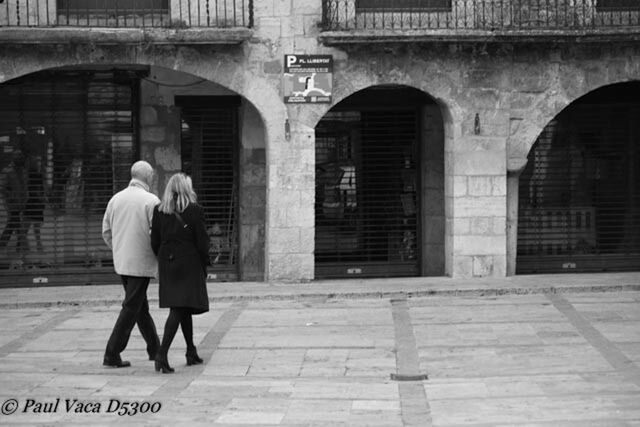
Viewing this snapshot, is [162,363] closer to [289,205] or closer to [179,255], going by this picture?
[179,255]

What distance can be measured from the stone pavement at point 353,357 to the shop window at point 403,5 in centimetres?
375

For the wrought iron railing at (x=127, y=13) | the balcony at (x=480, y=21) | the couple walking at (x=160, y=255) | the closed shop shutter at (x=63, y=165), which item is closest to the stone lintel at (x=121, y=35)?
the wrought iron railing at (x=127, y=13)

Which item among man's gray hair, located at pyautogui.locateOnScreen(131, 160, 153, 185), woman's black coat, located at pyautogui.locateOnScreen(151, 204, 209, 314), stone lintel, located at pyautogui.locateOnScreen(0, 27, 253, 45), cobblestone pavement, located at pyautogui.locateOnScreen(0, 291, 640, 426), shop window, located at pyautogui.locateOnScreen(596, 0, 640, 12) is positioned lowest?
cobblestone pavement, located at pyautogui.locateOnScreen(0, 291, 640, 426)

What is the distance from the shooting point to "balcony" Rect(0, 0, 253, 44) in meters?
18.1

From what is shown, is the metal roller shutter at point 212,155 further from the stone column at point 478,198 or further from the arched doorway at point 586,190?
the arched doorway at point 586,190

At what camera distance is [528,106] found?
19.2 meters

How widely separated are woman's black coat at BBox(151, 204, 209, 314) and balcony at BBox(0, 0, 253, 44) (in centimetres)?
613

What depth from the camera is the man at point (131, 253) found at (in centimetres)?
1279

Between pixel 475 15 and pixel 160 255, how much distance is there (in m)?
7.94

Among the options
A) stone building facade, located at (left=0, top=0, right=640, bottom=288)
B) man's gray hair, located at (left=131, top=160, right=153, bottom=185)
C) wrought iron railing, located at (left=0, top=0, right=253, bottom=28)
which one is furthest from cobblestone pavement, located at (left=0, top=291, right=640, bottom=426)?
wrought iron railing, located at (left=0, top=0, right=253, bottom=28)

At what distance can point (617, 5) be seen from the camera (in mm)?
19297

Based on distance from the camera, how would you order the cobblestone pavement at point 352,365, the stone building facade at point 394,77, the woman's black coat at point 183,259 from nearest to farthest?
the cobblestone pavement at point 352,365 → the woman's black coat at point 183,259 → the stone building facade at point 394,77

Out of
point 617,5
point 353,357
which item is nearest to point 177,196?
point 353,357

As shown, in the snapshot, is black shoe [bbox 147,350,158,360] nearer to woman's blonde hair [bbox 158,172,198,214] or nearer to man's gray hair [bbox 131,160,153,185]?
Answer: woman's blonde hair [bbox 158,172,198,214]
